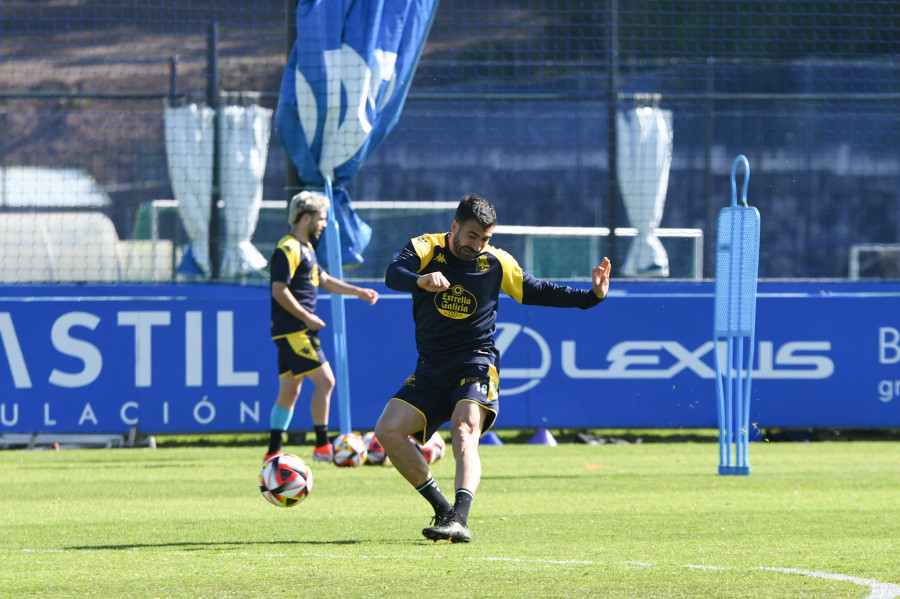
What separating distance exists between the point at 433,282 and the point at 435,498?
1061mm

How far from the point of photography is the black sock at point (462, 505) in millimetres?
5961

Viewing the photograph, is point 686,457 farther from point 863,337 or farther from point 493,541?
point 493,541

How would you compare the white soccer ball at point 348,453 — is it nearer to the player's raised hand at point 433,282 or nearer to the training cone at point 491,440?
the training cone at point 491,440

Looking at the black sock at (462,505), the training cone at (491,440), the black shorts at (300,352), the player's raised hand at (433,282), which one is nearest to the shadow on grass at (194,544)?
the black sock at (462,505)

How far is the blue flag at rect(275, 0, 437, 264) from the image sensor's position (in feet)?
39.3

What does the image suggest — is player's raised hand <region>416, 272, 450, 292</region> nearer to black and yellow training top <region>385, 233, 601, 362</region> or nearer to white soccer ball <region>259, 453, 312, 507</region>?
black and yellow training top <region>385, 233, 601, 362</region>

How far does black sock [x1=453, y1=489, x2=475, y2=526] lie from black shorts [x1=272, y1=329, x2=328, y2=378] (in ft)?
13.2

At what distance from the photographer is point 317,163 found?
12.2 meters

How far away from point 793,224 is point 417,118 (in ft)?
18.0

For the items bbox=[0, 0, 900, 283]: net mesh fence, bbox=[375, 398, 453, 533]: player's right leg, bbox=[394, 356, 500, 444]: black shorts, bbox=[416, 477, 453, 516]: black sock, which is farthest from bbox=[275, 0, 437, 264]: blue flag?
bbox=[416, 477, 453, 516]: black sock

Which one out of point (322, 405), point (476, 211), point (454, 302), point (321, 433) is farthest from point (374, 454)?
point (476, 211)

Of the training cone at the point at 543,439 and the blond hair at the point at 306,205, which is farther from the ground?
the blond hair at the point at 306,205

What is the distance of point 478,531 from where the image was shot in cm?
654

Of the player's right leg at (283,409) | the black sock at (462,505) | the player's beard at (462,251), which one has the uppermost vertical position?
the player's beard at (462,251)
